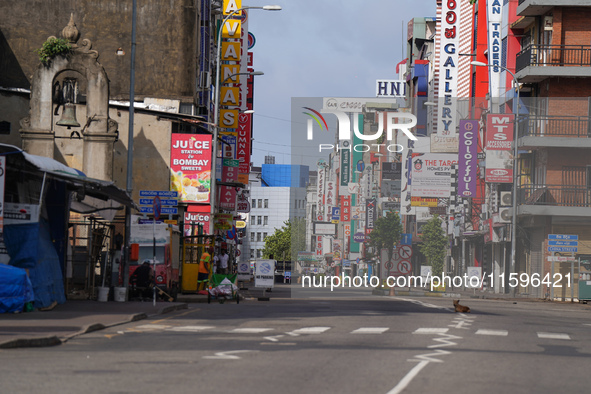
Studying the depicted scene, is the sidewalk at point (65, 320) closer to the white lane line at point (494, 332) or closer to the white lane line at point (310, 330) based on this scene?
the white lane line at point (310, 330)

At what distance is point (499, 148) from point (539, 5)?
818cm

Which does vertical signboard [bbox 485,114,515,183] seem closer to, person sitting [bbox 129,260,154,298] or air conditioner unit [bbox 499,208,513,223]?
air conditioner unit [bbox 499,208,513,223]

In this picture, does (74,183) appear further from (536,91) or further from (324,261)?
(324,261)

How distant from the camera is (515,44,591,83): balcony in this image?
174 ft

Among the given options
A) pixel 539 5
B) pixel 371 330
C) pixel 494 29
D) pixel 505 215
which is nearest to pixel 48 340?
pixel 371 330

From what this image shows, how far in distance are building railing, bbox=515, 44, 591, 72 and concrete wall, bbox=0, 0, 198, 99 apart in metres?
18.0

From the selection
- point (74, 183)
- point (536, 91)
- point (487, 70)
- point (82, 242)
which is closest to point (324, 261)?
point (487, 70)

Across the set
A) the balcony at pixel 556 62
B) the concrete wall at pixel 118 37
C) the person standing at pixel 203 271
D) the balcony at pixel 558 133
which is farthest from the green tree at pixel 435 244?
the person standing at pixel 203 271

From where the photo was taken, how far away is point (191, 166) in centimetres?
4428

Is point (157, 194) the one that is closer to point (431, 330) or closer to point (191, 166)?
point (191, 166)

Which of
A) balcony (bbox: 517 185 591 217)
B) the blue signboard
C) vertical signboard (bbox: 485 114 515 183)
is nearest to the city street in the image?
the blue signboard

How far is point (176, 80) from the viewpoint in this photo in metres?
49.9

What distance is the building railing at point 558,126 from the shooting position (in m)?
53.0

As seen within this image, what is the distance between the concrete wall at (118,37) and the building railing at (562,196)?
18909 mm
